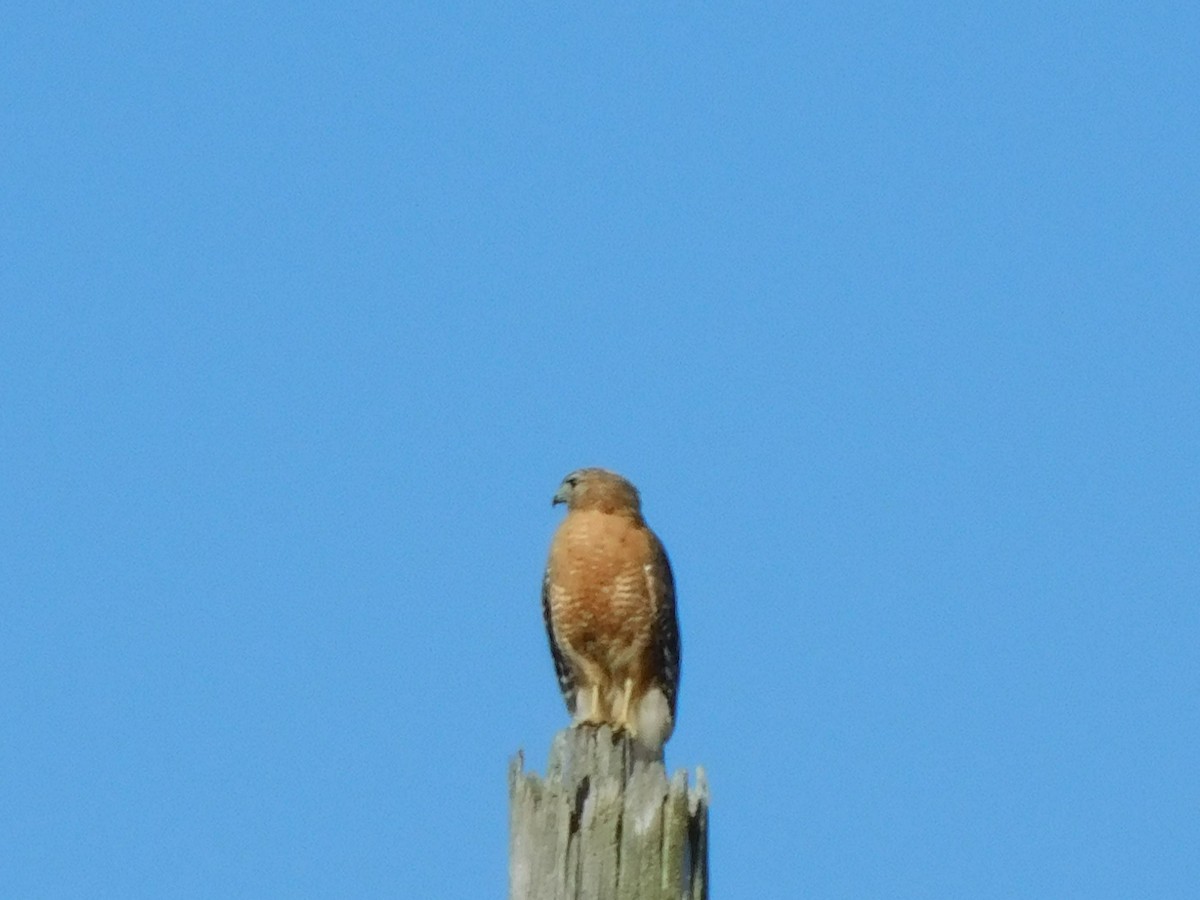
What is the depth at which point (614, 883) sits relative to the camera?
4.87m

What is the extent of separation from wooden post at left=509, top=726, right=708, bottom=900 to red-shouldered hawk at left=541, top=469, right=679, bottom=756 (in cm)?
484

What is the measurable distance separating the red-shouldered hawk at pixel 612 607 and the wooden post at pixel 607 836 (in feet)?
15.9

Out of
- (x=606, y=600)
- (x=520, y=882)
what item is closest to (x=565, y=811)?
(x=520, y=882)

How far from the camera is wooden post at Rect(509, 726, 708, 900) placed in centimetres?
487

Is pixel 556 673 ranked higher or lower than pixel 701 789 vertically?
higher

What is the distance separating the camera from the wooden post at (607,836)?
487 centimetres

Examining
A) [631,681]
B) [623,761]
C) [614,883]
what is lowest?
[614,883]

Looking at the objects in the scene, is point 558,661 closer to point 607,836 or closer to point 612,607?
point 612,607

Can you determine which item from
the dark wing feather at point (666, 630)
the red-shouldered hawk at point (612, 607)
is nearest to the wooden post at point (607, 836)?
the red-shouldered hawk at point (612, 607)

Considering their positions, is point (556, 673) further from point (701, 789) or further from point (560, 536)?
point (701, 789)

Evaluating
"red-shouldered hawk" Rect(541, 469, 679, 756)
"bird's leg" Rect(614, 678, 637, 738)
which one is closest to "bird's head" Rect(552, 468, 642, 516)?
"red-shouldered hawk" Rect(541, 469, 679, 756)

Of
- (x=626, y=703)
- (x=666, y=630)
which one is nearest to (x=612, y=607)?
(x=666, y=630)

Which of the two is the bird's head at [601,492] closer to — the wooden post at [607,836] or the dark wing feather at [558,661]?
the dark wing feather at [558,661]

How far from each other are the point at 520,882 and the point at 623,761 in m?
0.53
